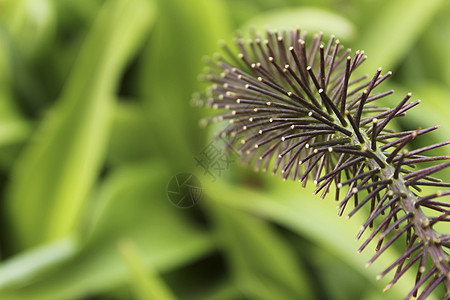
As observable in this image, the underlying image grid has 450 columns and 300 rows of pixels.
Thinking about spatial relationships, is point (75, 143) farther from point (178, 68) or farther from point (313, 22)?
point (313, 22)

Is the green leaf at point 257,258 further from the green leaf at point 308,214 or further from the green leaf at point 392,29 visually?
the green leaf at point 392,29

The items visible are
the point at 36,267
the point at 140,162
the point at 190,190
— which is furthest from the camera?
the point at 140,162

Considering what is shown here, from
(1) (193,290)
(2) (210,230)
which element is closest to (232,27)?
(2) (210,230)

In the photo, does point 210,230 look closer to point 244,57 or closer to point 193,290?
point 193,290

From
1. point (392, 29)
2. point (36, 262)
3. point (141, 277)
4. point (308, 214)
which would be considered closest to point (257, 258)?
point (308, 214)

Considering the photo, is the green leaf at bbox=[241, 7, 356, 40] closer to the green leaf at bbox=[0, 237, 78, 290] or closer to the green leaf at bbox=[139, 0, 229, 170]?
the green leaf at bbox=[139, 0, 229, 170]

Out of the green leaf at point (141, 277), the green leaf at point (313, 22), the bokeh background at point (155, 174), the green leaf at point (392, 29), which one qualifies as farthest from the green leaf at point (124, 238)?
the green leaf at point (392, 29)

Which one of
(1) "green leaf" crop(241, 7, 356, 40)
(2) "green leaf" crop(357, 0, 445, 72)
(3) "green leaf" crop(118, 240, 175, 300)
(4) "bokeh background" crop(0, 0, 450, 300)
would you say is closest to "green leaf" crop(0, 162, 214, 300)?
(4) "bokeh background" crop(0, 0, 450, 300)

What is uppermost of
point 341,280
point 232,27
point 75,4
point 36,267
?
point 75,4
